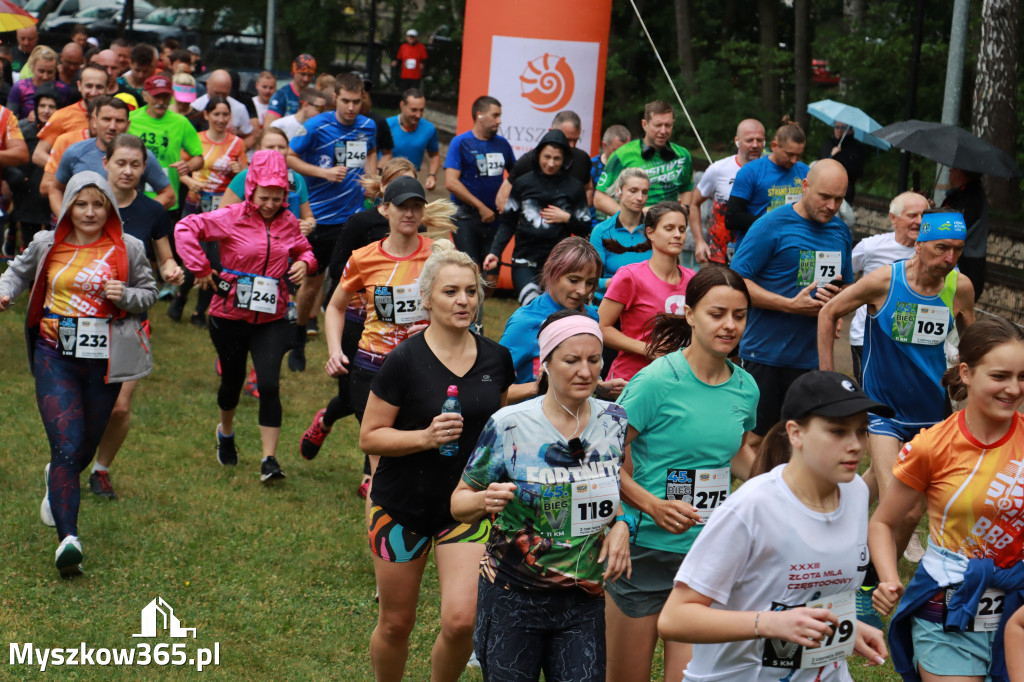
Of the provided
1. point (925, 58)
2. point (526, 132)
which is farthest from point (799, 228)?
point (925, 58)

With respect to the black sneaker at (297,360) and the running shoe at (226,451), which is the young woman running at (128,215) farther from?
the black sneaker at (297,360)

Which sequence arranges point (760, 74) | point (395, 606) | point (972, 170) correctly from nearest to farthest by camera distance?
1. point (395, 606)
2. point (972, 170)
3. point (760, 74)

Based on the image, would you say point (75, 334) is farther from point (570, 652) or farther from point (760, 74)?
point (760, 74)

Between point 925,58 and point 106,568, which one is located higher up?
point 925,58

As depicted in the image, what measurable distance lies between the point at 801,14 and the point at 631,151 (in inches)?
570

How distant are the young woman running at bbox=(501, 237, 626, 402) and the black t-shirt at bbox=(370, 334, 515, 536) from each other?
93cm

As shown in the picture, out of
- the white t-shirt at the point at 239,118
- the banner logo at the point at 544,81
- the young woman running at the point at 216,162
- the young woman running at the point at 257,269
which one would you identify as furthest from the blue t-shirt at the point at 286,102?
the young woman running at the point at 257,269

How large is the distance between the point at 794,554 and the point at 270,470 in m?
5.31

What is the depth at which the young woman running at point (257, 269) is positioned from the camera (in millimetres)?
7793

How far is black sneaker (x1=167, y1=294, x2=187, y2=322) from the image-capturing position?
12.6 m

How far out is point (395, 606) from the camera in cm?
487

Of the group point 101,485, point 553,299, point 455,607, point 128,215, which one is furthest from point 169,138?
point 455,607

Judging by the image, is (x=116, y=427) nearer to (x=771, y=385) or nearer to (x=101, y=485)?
(x=101, y=485)

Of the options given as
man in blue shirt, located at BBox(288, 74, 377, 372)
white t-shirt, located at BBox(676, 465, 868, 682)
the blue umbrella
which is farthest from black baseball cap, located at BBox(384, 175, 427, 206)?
the blue umbrella
